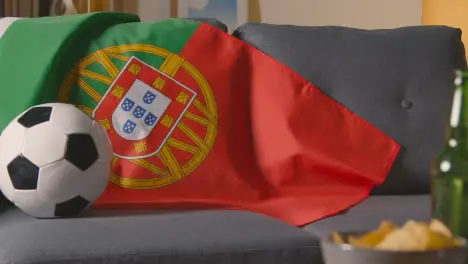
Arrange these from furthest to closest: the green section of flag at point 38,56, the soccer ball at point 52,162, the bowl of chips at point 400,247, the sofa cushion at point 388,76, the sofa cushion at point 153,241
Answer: the sofa cushion at point 388,76
the green section of flag at point 38,56
the soccer ball at point 52,162
the sofa cushion at point 153,241
the bowl of chips at point 400,247

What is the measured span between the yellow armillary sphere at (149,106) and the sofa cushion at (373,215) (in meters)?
0.37

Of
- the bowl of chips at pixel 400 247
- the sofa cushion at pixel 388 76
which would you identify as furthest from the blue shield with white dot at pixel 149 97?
the bowl of chips at pixel 400 247

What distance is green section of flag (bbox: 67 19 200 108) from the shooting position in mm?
1765

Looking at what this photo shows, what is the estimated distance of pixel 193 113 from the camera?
5.84 feet

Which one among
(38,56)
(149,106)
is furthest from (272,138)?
(38,56)

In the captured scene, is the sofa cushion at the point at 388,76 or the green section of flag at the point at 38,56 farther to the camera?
the sofa cushion at the point at 388,76

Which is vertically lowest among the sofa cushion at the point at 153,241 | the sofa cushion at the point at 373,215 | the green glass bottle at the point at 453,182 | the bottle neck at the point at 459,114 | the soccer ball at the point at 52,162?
the sofa cushion at the point at 373,215

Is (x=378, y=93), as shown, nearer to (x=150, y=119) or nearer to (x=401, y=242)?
(x=150, y=119)

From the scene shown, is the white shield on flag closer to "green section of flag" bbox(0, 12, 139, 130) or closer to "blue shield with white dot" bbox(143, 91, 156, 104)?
"blue shield with white dot" bbox(143, 91, 156, 104)

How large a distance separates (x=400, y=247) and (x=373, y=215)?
87 centimetres

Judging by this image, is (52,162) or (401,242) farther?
(52,162)

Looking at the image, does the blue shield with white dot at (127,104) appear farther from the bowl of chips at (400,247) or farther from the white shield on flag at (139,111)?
the bowl of chips at (400,247)

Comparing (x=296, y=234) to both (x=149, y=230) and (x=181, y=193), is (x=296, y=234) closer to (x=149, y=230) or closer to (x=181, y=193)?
(x=149, y=230)

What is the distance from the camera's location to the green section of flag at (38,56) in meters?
Answer: 1.71
